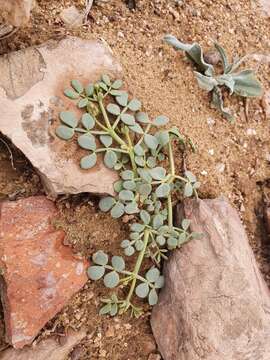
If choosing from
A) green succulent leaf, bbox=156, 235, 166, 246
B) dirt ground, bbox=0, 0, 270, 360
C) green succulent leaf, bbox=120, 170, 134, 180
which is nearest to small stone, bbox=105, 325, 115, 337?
dirt ground, bbox=0, 0, 270, 360

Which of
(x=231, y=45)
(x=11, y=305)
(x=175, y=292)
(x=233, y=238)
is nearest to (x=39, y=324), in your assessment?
(x=11, y=305)

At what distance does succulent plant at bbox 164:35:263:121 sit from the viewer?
2.47 metres

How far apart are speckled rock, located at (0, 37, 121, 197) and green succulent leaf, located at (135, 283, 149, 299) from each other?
40 cm

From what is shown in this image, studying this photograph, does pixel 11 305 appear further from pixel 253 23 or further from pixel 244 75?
pixel 253 23

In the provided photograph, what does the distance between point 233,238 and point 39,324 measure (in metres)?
0.86

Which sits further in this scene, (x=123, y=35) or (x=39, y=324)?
(x=123, y=35)

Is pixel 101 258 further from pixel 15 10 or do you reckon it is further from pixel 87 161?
pixel 15 10

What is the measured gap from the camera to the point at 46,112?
7.02 feet

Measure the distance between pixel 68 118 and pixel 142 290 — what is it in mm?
743

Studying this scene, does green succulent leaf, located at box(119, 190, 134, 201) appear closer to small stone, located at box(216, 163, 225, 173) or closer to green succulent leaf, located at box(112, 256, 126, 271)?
green succulent leaf, located at box(112, 256, 126, 271)

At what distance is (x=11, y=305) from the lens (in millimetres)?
2039

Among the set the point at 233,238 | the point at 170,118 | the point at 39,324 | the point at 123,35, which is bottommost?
the point at 39,324

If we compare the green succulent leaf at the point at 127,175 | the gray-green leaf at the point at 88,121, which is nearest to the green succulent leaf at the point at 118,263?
the green succulent leaf at the point at 127,175

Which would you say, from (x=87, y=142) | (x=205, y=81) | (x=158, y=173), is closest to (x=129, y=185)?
(x=158, y=173)
